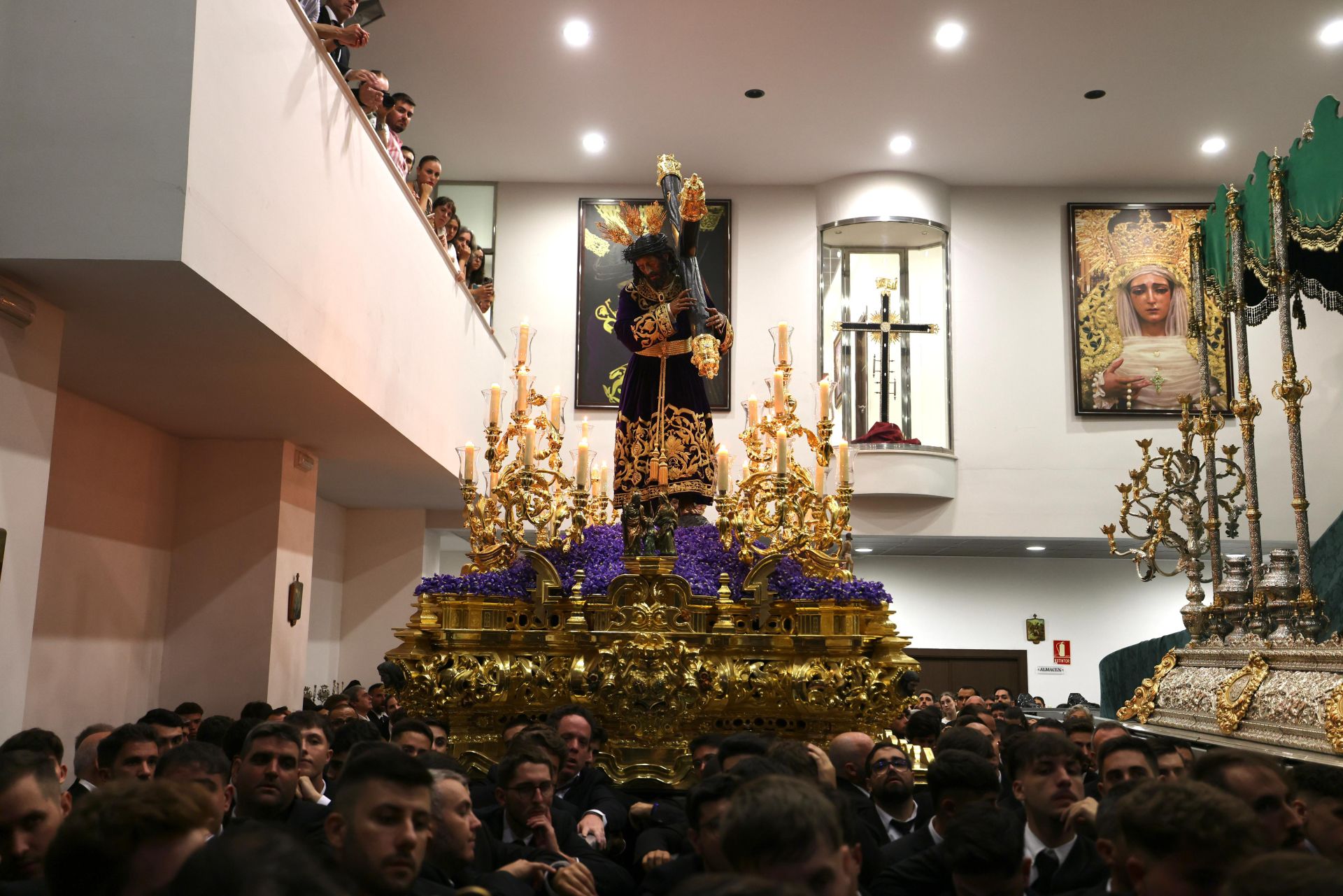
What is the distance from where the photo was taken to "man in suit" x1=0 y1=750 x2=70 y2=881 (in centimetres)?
342

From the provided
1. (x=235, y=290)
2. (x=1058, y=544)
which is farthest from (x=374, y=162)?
(x=1058, y=544)

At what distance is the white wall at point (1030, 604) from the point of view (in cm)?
1878

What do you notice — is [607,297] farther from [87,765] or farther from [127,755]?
[127,755]

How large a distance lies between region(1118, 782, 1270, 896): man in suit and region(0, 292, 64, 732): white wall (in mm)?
5992

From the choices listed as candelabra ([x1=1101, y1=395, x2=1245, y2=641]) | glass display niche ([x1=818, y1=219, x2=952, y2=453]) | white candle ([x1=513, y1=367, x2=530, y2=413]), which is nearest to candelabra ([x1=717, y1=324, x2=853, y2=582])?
white candle ([x1=513, y1=367, x2=530, y2=413])

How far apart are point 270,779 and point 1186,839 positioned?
3.15 metres

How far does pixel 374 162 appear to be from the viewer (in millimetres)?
9930

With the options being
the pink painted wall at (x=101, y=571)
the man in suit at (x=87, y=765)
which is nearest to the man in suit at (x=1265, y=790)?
the man in suit at (x=87, y=765)

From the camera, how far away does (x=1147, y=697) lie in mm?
9062

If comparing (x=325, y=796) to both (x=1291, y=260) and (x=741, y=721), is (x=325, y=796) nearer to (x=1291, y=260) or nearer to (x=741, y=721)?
(x=741, y=721)

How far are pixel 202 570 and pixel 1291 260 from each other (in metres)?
9.68

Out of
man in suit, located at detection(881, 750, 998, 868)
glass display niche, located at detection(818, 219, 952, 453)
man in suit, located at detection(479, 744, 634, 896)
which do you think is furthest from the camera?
glass display niche, located at detection(818, 219, 952, 453)

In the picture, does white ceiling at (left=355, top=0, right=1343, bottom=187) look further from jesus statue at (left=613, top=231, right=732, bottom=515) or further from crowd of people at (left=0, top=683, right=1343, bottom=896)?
crowd of people at (left=0, top=683, right=1343, bottom=896)

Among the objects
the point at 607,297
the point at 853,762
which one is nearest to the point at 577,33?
the point at 607,297
